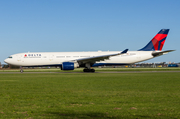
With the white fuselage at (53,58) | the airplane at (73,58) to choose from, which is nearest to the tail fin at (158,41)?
the airplane at (73,58)

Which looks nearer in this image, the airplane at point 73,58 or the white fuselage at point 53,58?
the airplane at point 73,58

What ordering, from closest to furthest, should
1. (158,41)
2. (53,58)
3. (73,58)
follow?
(53,58) < (73,58) < (158,41)

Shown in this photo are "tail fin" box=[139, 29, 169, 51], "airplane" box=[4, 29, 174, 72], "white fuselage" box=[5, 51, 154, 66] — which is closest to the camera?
"airplane" box=[4, 29, 174, 72]

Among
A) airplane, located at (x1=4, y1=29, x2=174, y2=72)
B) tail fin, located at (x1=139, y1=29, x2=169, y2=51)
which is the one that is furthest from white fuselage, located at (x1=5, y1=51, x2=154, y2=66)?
tail fin, located at (x1=139, y1=29, x2=169, y2=51)

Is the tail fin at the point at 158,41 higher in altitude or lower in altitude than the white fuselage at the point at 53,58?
higher

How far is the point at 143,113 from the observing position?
6.18 m

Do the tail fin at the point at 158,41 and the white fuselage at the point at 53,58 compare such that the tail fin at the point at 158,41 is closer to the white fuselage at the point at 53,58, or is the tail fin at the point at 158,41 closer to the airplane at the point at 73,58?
the airplane at the point at 73,58

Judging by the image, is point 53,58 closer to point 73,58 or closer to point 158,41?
point 73,58

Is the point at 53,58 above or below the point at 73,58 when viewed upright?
above

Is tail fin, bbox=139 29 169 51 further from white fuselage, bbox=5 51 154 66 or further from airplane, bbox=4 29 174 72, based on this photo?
white fuselage, bbox=5 51 154 66

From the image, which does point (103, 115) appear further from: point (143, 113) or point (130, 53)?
point (130, 53)

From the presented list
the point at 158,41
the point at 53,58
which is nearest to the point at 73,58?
the point at 53,58

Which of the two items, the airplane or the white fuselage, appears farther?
the white fuselage

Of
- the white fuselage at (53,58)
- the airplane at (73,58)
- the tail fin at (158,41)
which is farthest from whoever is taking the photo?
the tail fin at (158,41)
